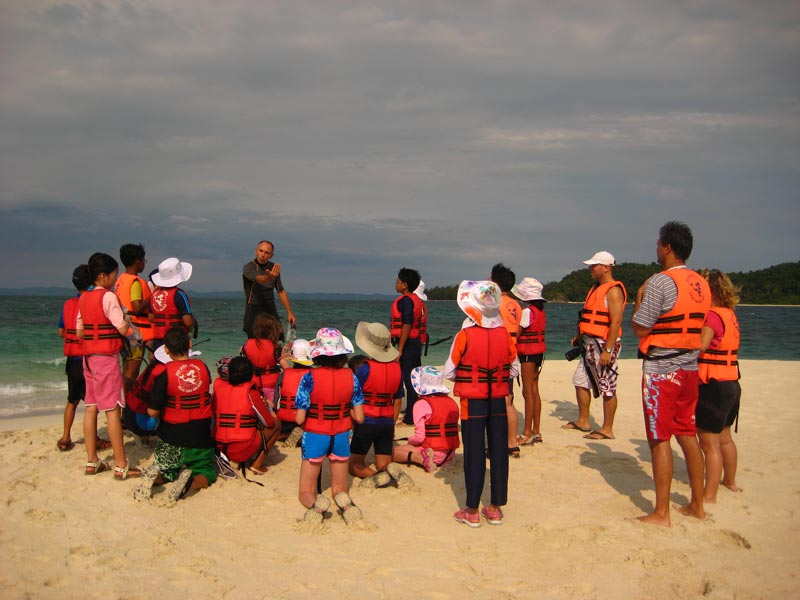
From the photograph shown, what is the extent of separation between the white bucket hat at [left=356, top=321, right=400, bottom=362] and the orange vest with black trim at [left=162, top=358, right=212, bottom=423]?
1.54 m

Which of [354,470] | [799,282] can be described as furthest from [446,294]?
[354,470]

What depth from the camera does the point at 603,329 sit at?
295 inches

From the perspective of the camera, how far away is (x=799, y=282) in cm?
9719

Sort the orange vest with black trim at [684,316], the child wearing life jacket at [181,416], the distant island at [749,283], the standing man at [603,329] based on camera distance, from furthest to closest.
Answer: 1. the distant island at [749,283]
2. the standing man at [603,329]
3. the child wearing life jacket at [181,416]
4. the orange vest with black trim at [684,316]

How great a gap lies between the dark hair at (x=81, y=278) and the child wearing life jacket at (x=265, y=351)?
179 centimetres

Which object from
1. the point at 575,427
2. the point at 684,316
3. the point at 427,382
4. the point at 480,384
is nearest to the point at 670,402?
the point at 684,316

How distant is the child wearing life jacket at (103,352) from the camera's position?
18.6 ft

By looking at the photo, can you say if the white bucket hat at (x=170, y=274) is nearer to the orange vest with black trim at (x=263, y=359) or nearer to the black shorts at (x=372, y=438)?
the orange vest with black trim at (x=263, y=359)

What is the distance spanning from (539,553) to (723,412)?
2.25m

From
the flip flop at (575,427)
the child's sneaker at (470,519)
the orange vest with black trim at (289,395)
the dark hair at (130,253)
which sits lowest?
the flip flop at (575,427)

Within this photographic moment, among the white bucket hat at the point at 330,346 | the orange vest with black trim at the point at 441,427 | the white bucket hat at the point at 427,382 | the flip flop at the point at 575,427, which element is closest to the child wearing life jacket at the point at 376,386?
the white bucket hat at the point at 427,382

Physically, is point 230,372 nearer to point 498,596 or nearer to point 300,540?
point 300,540

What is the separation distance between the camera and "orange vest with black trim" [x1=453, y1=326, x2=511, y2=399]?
492 cm

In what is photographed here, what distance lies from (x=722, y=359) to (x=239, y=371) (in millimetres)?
4563
